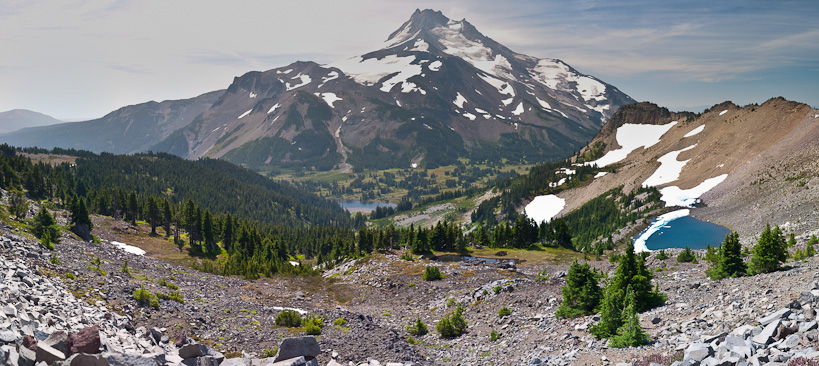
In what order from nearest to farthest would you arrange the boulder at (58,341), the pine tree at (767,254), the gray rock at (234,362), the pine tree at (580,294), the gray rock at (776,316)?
the boulder at (58,341) < the gray rock at (776,316) < the gray rock at (234,362) < the pine tree at (767,254) < the pine tree at (580,294)

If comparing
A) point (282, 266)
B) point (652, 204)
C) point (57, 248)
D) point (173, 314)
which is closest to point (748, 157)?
point (652, 204)

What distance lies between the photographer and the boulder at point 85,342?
771 inches

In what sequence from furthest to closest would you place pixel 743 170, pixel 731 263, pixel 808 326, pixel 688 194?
pixel 688 194 < pixel 743 170 < pixel 731 263 < pixel 808 326

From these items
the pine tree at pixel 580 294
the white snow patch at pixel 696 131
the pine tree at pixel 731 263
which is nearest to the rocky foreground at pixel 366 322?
the pine tree at pixel 580 294

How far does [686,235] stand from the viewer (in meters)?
111

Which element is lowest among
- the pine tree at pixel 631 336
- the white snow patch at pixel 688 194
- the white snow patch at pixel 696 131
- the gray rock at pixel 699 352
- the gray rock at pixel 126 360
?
the gray rock at pixel 126 360

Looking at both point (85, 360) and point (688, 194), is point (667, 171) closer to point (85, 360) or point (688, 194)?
point (688, 194)

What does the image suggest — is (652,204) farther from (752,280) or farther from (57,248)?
(57,248)

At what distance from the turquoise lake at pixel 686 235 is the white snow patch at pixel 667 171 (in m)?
44.1

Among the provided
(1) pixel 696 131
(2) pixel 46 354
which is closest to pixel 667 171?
(1) pixel 696 131

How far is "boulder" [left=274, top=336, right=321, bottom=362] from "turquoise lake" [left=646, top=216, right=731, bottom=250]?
10263 centimetres

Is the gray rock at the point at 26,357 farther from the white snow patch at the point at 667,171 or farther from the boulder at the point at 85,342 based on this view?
the white snow patch at the point at 667,171

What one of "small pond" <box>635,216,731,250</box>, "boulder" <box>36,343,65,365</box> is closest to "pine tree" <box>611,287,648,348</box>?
"boulder" <box>36,343,65,365</box>

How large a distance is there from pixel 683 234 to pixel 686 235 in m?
1.13
